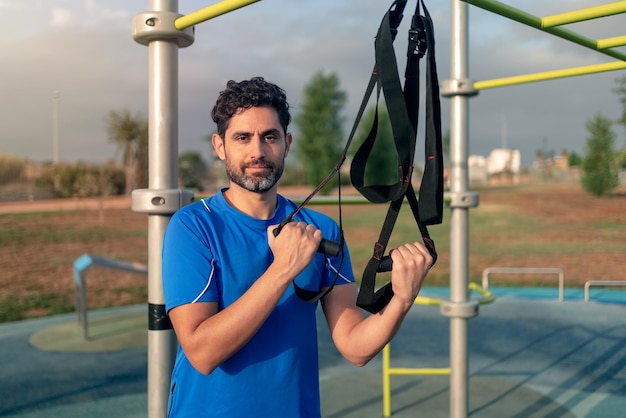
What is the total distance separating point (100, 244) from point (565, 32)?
19.9 meters

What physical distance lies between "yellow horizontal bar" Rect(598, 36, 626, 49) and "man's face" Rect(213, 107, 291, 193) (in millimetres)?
1832

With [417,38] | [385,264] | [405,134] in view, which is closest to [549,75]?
[417,38]

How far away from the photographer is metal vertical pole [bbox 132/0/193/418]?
2.03 meters

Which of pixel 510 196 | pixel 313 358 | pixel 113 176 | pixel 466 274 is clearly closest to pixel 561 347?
pixel 466 274

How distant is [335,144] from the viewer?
41.5m

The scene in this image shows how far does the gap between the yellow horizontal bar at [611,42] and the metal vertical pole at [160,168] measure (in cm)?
189

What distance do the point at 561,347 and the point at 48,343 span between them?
595cm

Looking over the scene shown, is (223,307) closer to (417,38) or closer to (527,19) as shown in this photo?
(417,38)

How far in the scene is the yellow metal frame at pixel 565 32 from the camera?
6.68 feet

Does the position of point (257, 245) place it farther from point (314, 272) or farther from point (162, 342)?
point (162, 342)

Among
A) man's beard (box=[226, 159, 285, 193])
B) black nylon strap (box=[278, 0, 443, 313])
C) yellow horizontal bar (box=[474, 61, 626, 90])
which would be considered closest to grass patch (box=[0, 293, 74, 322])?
yellow horizontal bar (box=[474, 61, 626, 90])

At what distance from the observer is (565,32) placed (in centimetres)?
263

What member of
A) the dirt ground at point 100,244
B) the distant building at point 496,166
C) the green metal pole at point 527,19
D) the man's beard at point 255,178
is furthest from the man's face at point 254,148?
the distant building at point 496,166

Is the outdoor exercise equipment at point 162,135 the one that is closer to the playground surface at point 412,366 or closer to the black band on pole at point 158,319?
the black band on pole at point 158,319
